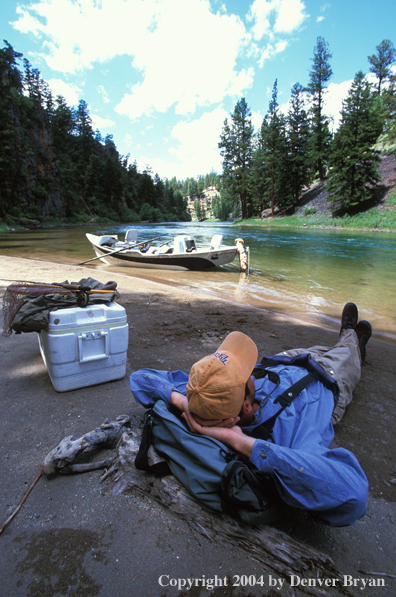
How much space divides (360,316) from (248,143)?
58.3 metres

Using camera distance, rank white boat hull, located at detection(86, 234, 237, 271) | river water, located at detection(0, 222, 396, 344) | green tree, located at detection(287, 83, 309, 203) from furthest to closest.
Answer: green tree, located at detection(287, 83, 309, 203) < white boat hull, located at detection(86, 234, 237, 271) < river water, located at detection(0, 222, 396, 344)

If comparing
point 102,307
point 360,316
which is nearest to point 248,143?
point 360,316

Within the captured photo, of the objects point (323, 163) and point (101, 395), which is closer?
point (101, 395)

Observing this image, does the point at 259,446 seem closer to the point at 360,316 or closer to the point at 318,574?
the point at 318,574

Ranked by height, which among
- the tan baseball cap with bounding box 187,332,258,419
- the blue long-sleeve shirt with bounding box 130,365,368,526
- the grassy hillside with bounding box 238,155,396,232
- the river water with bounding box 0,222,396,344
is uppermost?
the grassy hillside with bounding box 238,155,396,232

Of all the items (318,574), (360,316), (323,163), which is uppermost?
(323,163)

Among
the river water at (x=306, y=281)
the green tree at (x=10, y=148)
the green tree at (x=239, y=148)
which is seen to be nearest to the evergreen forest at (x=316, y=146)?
the green tree at (x=239, y=148)

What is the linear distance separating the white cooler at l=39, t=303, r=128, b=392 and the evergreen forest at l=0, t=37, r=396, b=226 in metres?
37.0

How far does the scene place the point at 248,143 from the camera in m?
56.4

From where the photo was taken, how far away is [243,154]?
56.4 metres

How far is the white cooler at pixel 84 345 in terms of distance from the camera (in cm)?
256

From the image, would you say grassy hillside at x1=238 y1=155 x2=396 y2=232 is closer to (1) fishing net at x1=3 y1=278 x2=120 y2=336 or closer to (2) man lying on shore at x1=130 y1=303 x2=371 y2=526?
(2) man lying on shore at x1=130 y1=303 x2=371 y2=526

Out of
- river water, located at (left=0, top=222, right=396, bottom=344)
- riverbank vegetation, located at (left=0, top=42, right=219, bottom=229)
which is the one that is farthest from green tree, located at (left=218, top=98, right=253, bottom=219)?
river water, located at (left=0, top=222, right=396, bottom=344)

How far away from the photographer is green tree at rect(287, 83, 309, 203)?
164 ft
